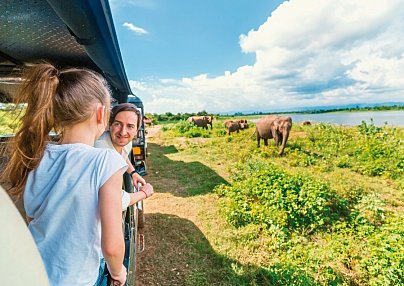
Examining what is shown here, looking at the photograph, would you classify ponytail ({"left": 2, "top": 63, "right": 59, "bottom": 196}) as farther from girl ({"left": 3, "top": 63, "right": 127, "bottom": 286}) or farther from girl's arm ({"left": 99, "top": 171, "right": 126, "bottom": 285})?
girl's arm ({"left": 99, "top": 171, "right": 126, "bottom": 285})

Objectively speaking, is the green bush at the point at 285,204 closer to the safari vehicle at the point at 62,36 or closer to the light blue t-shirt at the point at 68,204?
the safari vehicle at the point at 62,36

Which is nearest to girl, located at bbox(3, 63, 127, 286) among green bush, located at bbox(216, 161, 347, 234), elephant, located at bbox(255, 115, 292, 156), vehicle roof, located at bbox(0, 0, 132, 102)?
vehicle roof, located at bbox(0, 0, 132, 102)

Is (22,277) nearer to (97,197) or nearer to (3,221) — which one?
(3,221)

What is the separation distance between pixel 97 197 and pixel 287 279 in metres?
2.60

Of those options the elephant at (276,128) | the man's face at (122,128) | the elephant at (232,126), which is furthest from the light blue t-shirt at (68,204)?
the elephant at (232,126)

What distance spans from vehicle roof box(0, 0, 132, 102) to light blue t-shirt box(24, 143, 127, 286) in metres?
0.64

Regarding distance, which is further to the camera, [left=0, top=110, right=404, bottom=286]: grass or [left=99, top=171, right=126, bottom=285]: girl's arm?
[left=0, top=110, right=404, bottom=286]: grass

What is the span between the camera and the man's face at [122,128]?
252 cm

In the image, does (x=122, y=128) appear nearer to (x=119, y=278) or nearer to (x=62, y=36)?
(x=62, y=36)

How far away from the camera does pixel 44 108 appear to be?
111 cm

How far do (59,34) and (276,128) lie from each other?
10.5 metres

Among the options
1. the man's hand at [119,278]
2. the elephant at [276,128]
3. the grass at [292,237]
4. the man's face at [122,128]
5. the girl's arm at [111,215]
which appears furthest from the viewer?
the elephant at [276,128]

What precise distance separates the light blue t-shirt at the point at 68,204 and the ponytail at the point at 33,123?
62mm

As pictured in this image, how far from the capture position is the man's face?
2521 millimetres
